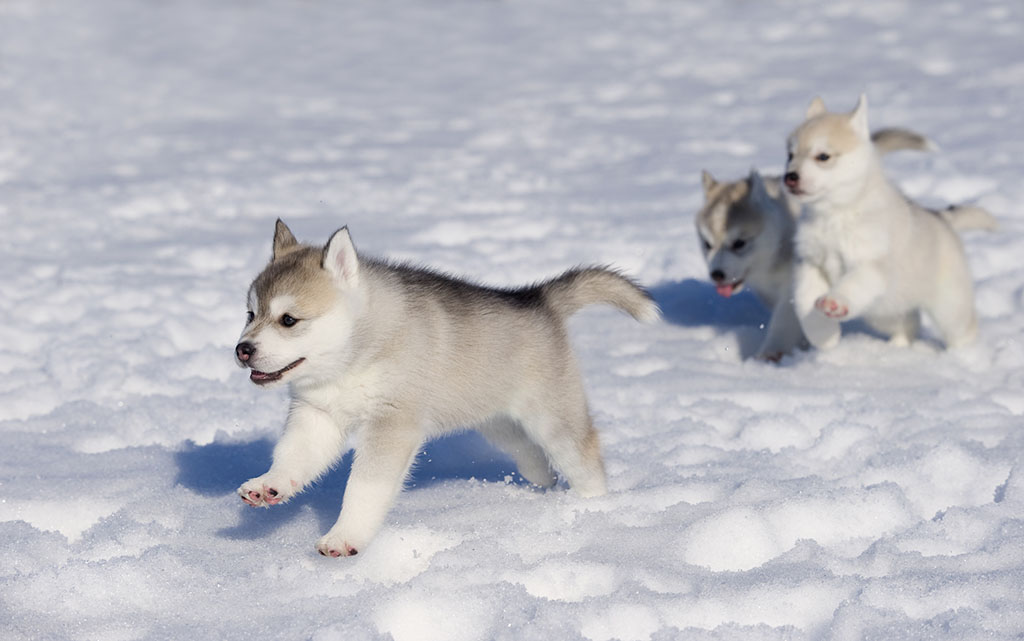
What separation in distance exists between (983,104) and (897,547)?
774 cm

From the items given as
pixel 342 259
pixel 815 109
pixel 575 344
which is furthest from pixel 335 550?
pixel 815 109

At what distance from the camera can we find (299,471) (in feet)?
10.5

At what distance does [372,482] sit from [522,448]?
87cm

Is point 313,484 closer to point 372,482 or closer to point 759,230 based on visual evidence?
point 372,482

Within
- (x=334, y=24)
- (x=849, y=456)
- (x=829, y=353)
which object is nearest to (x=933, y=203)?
(x=829, y=353)

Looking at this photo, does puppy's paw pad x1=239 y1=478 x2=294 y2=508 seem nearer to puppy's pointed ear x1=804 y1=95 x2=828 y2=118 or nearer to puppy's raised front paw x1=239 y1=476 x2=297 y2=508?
puppy's raised front paw x1=239 y1=476 x2=297 y2=508

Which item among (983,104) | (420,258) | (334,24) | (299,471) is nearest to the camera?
(299,471)

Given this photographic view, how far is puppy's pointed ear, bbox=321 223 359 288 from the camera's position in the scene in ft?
10.7

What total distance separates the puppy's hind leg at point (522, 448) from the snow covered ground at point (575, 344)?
196 millimetres

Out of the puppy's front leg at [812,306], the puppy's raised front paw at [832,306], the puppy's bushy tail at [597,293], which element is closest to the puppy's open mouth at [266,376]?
the puppy's bushy tail at [597,293]

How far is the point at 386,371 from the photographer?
10.8 ft

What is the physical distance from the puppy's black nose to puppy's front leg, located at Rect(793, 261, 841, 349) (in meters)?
3.23

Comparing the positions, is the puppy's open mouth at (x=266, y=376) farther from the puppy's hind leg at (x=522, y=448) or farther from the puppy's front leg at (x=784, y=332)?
the puppy's front leg at (x=784, y=332)

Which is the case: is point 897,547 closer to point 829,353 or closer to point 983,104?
point 829,353
